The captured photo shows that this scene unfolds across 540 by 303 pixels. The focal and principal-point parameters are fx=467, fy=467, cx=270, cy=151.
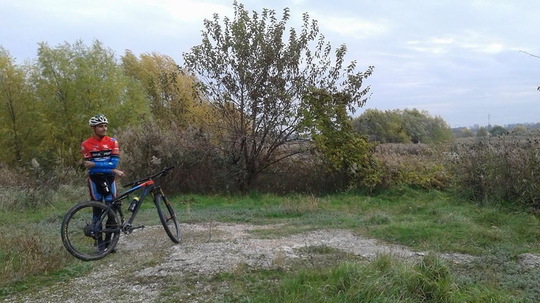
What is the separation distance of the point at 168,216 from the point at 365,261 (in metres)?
3.09

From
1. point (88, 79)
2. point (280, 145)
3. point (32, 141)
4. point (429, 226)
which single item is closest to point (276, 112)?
point (280, 145)

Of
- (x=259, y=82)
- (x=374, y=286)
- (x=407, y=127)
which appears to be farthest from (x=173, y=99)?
(x=407, y=127)

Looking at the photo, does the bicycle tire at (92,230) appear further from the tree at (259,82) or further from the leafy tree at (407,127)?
the leafy tree at (407,127)

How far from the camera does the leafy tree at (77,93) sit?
971 inches

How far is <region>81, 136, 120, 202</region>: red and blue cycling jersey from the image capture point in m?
6.39

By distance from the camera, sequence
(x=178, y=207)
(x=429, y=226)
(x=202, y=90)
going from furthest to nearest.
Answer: (x=202, y=90) → (x=178, y=207) → (x=429, y=226)

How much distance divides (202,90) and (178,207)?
3.99m

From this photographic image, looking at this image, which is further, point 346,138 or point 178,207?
point 346,138

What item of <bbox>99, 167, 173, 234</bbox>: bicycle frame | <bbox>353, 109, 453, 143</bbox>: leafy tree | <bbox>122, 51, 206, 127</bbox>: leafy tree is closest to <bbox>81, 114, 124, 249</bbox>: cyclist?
<bbox>99, 167, 173, 234</bbox>: bicycle frame

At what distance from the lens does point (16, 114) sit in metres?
26.1

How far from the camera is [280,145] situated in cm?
1430

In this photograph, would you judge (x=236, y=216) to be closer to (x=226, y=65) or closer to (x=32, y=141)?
(x=226, y=65)

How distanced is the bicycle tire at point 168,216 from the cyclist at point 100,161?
26.9 inches

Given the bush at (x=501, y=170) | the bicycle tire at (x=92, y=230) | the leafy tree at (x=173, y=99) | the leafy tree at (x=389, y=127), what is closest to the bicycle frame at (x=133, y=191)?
the bicycle tire at (x=92, y=230)
